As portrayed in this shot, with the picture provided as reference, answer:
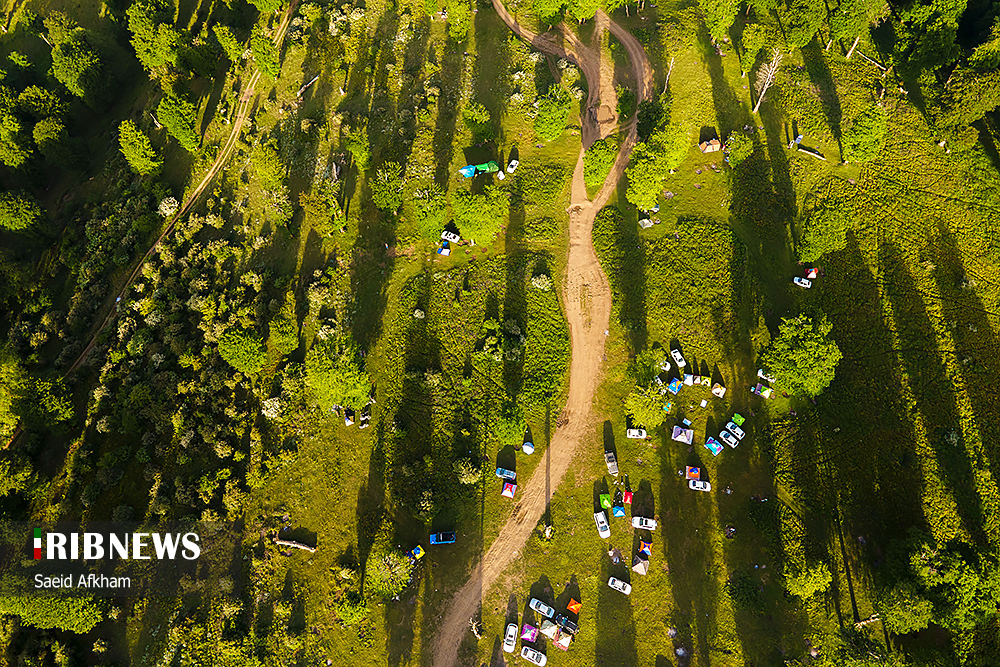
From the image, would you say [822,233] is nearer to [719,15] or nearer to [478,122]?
[719,15]

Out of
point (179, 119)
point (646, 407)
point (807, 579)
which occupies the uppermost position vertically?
point (179, 119)

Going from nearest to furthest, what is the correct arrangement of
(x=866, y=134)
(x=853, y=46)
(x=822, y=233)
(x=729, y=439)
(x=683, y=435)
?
(x=729, y=439) < (x=683, y=435) < (x=822, y=233) < (x=866, y=134) < (x=853, y=46)

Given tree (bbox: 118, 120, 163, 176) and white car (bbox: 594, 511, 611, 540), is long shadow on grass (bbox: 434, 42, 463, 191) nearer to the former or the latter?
tree (bbox: 118, 120, 163, 176)

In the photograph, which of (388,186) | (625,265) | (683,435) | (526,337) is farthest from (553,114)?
(683,435)

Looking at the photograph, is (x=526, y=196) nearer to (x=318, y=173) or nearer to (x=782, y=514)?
(x=318, y=173)

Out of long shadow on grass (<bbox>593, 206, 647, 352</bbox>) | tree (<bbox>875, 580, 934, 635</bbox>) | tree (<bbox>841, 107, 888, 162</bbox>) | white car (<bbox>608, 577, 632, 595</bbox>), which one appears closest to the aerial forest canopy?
tree (<bbox>875, 580, 934, 635</bbox>)

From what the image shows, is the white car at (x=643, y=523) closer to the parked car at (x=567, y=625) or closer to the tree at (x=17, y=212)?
the parked car at (x=567, y=625)

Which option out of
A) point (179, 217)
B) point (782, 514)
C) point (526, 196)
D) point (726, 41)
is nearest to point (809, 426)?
point (782, 514)
